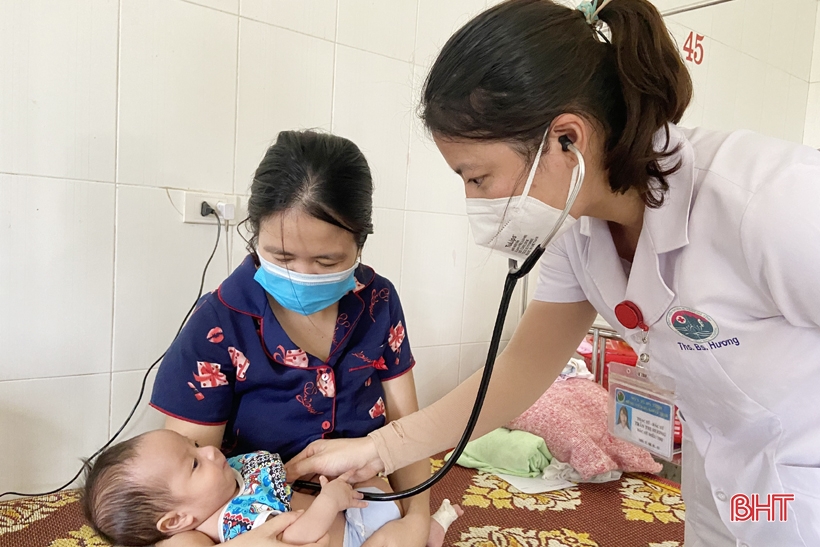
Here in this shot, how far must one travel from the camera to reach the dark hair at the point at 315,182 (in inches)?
40.0

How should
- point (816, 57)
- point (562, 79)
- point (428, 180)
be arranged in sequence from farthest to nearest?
point (816, 57)
point (428, 180)
point (562, 79)

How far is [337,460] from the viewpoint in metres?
1.08

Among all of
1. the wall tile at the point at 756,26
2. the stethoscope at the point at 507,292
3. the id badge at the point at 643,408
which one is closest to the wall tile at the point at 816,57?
the wall tile at the point at 756,26

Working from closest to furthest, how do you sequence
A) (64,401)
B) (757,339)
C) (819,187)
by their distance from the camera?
1. (819,187)
2. (757,339)
3. (64,401)

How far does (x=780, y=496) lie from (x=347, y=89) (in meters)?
1.61

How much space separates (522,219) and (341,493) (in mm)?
582

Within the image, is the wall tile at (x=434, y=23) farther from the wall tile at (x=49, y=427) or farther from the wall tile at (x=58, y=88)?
the wall tile at (x=49, y=427)

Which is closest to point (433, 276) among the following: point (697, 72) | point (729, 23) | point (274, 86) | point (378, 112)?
point (378, 112)

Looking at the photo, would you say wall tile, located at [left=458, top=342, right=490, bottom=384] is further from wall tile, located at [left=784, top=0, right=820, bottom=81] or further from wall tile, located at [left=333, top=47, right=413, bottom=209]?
wall tile, located at [left=784, top=0, right=820, bottom=81]

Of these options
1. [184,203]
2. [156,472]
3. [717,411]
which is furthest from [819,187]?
[184,203]

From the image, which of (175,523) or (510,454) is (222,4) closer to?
(175,523)

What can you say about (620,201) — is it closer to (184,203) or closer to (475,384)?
(475,384)

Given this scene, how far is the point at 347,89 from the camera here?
1.90 m

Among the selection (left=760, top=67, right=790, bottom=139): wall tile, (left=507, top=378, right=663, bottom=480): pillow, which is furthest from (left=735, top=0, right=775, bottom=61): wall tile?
(left=507, top=378, right=663, bottom=480): pillow
